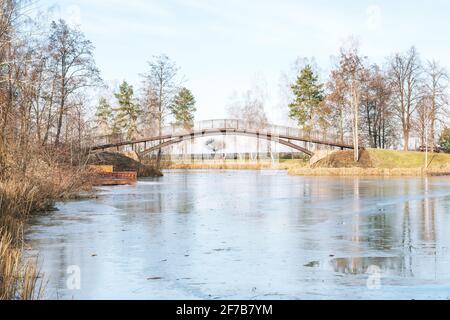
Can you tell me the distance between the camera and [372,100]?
64.6m

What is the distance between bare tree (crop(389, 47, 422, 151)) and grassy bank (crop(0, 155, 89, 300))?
44099mm

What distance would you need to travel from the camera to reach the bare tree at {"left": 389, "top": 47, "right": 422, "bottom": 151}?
61.8 meters

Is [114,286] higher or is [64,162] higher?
[64,162]

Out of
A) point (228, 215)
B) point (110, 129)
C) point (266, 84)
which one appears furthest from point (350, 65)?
point (228, 215)

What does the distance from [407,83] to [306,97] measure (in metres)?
10.6

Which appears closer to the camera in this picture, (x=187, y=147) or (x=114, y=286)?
(x=114, y=286)

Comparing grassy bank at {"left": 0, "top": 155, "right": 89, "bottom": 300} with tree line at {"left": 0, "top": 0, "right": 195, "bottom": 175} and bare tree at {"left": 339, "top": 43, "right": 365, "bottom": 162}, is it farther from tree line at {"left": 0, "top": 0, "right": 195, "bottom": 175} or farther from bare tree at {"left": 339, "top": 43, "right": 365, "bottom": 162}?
bare tree at {"left": 339, "top": 43, "right": 365, "bottom": 162}

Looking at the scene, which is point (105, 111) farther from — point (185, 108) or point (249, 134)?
point (249, 134)

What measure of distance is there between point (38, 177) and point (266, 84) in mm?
64323

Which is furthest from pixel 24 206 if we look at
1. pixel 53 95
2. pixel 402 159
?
pixel 402 159

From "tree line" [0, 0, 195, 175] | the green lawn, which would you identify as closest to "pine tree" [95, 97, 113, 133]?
"tree line" [0, 0, 195, 175]

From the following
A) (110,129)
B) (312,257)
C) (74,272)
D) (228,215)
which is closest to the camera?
(74,272)

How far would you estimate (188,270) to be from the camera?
27.3 ft
